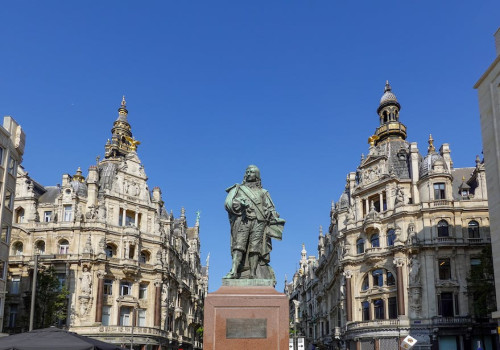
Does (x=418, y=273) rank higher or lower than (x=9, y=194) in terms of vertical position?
lower

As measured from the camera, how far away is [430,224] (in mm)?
53156

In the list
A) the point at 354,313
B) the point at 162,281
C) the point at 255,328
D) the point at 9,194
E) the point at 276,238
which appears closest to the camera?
the point at 255,328

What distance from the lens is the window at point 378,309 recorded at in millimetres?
54469

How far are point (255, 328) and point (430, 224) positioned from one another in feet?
142

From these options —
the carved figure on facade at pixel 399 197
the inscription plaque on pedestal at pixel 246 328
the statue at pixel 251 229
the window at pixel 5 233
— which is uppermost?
the carved figure on facade at pixel 399 197

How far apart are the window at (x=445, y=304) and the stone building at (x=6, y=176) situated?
128 ft

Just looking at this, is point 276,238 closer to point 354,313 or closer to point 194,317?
point 354,313

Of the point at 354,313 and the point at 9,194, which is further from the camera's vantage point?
the point at 354,313

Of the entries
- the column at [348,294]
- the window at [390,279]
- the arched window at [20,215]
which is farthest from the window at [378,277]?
the arched window at [20,215]

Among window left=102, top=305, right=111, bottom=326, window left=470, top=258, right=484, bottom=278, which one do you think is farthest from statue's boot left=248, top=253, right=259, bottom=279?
window left=102, top=305, right=111, bottom=326

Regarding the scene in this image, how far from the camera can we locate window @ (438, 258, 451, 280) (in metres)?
52.5

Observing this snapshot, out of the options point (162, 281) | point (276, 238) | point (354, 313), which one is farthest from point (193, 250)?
point (276, 238)

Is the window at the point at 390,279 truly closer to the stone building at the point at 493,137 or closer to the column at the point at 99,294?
the stone building at the point at 493,137

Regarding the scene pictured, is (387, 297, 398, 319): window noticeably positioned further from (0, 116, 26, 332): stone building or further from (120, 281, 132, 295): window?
(0, 116, 26, 332): stone building
